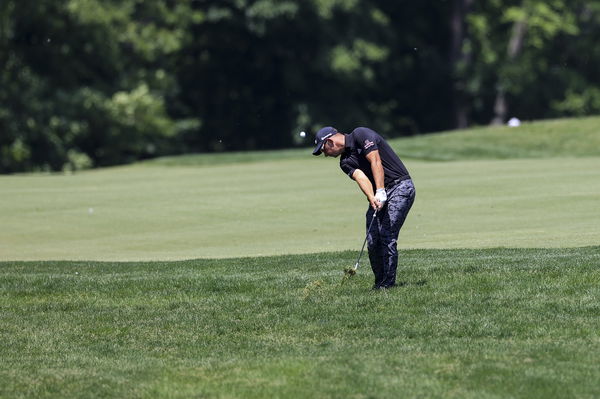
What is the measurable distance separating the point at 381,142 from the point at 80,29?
37.2 m

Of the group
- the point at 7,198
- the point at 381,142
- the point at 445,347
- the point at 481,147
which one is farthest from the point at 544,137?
the point at 445,347

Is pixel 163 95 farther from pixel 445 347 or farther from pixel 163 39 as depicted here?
pixel 445 347

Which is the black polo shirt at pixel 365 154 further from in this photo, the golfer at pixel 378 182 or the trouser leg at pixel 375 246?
the trouser leg at pixel 375 246

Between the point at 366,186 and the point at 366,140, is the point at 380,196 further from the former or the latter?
the point at 366,140

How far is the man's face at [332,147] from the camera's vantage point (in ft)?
44.0

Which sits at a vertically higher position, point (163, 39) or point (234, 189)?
point (163, 39)

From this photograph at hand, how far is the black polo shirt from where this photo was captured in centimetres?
1344

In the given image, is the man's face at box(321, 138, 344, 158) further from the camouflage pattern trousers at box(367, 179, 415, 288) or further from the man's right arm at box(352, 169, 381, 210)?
the camouflage pattern trousers at box(367, 179, 415, 288)

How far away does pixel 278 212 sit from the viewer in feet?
73.4

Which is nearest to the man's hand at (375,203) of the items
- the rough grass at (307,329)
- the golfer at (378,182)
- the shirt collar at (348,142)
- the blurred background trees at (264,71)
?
the golfer at (378,182)

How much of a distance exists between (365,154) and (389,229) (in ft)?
2.90

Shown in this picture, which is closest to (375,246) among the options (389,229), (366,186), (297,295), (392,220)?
(389,229)

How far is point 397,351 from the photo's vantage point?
1111 cm

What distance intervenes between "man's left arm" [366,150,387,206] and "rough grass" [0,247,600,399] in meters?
1.03
